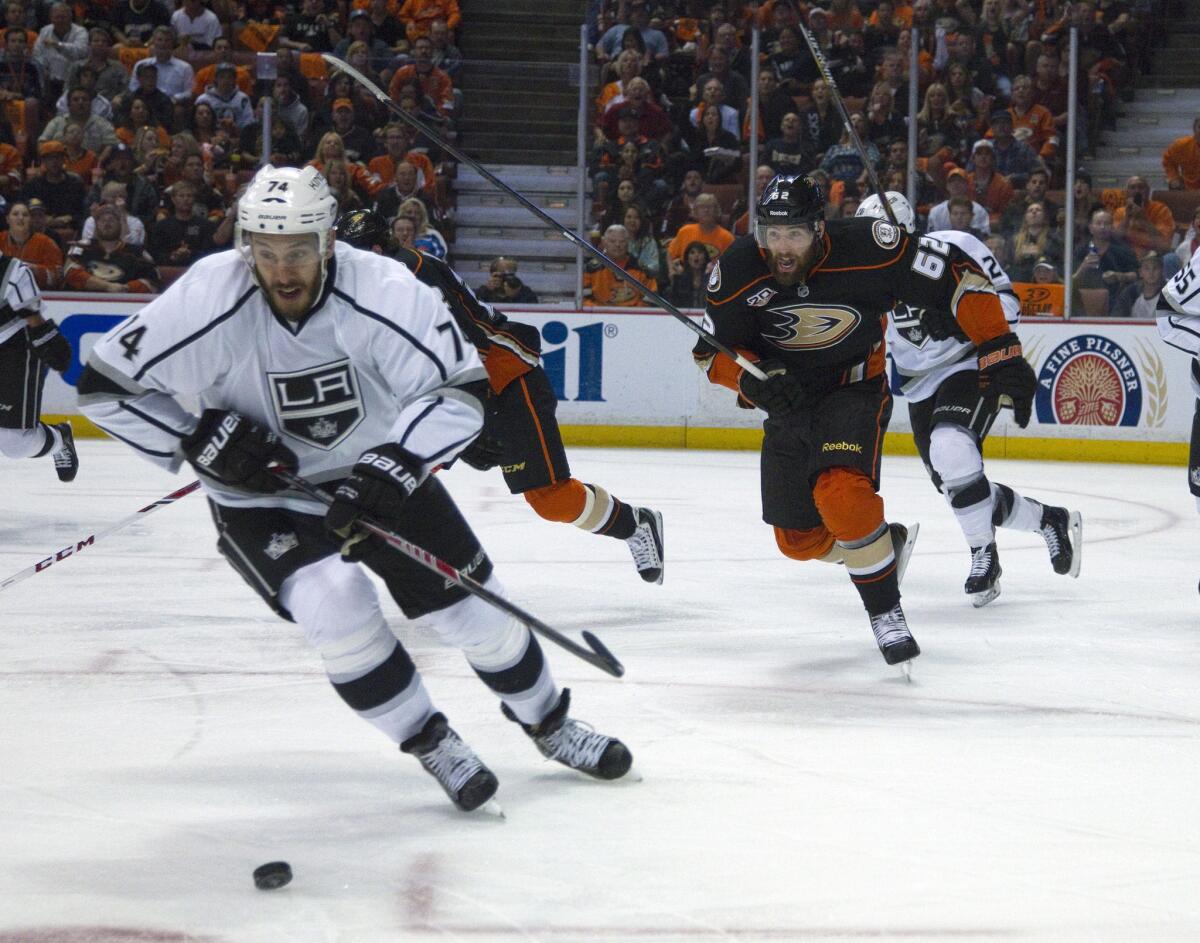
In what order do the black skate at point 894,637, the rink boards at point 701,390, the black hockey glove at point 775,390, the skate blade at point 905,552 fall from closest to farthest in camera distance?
the black skate at point 894,637
the black hockey glove at point 775,390
the skate blade at point 905,552
the rink boards at point 701,390

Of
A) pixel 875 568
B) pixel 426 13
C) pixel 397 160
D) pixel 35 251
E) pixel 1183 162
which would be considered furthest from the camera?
pixel 426 13

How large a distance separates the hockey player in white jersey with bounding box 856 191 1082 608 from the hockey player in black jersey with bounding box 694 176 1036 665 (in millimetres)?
684

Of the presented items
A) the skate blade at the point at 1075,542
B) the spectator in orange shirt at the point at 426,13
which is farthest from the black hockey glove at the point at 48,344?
the spectator in orange shirt at the point at 426,13

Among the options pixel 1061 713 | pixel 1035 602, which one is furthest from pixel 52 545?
pixel 1061 713

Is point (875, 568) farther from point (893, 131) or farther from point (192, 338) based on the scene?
point (893, 131)

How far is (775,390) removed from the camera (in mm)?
4363

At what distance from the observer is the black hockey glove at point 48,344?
6953 millimetres

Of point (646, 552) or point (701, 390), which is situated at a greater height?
point (646, 552)

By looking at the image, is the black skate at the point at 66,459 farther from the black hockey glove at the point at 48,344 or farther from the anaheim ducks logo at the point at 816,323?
the anaheim ducks logo at the point at 816,323

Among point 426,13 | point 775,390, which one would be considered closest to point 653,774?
point 775,390

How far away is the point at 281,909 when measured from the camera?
2.43m

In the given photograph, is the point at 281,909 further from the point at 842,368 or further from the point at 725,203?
the point at 725,203

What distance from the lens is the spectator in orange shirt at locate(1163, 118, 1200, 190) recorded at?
373 inches

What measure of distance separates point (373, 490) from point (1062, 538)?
10.9 feet
